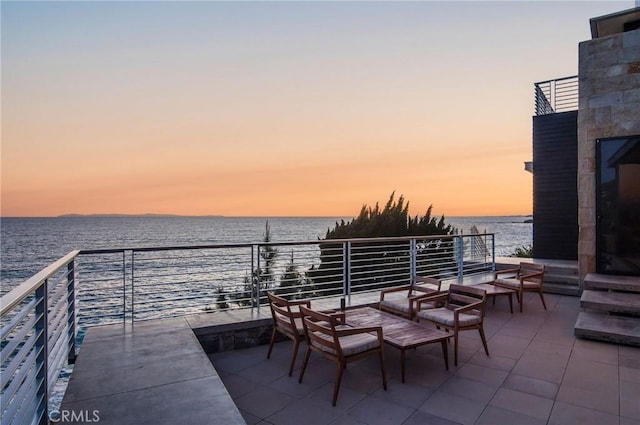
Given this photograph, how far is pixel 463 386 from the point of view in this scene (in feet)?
10.8

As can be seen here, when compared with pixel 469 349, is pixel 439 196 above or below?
above

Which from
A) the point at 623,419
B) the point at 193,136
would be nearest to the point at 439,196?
the point at 193,136

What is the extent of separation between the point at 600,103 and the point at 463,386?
18.9 feet

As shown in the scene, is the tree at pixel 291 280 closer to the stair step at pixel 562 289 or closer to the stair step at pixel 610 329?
the stair step at pixel 610 329

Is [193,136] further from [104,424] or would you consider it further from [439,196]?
[439,196]

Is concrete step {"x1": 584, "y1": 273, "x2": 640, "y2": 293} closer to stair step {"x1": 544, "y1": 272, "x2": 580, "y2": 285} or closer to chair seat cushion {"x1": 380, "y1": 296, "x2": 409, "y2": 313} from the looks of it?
stair step {"x1": 544, "y1": 272, "x2": 580, "y2": 285}

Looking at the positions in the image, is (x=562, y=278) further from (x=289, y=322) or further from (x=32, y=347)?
(x=32, y=347)

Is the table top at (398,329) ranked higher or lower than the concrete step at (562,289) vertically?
higher

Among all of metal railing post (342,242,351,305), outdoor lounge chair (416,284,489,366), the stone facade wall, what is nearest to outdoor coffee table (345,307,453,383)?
outdoor lounge chair (416,284,489,366)

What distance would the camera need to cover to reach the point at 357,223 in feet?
37.5

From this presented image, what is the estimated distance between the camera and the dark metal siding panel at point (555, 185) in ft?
29.3

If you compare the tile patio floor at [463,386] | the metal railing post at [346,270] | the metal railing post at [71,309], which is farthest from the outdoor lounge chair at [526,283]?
the metal railing post at [71,309]

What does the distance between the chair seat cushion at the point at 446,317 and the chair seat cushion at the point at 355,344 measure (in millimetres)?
1002

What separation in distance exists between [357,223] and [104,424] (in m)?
9.55
